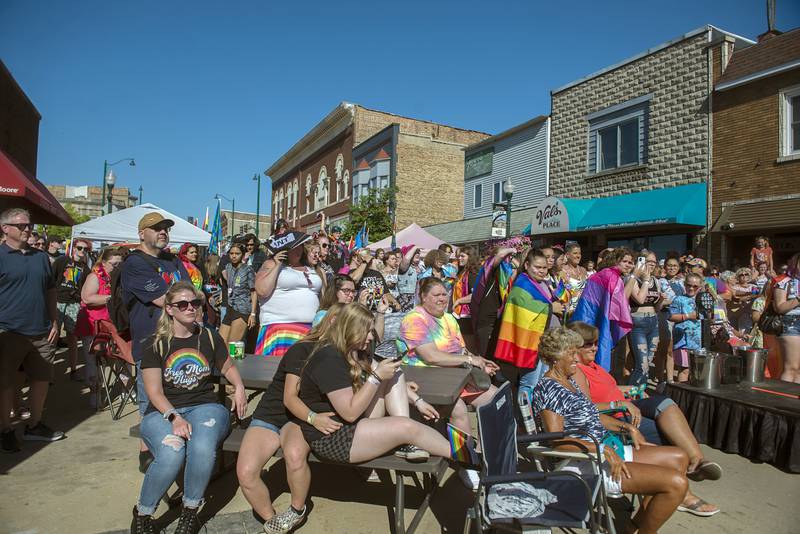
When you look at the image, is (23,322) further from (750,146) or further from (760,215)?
(750,146)

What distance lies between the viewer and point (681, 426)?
3.53 m

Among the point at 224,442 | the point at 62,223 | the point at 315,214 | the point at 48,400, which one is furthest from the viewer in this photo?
the point at 315,214

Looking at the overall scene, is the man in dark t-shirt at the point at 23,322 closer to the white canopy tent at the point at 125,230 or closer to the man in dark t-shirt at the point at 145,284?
the man in dark t-shirt at the point at 145,284

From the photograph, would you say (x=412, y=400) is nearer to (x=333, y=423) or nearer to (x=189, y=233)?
(x=333, y=423)

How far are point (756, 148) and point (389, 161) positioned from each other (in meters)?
18.2

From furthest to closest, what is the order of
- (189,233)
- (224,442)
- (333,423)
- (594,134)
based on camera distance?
(594,134) < (189,233) < (224,442) < (333,423)

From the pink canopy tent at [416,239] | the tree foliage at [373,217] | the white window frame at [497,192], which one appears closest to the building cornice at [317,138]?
the tree foliage at [373,217]

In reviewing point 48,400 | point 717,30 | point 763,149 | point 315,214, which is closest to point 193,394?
point 48,400

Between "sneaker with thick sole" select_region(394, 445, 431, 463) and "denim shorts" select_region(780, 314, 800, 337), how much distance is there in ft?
14.8

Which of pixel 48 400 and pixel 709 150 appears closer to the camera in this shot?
pixel 48 400

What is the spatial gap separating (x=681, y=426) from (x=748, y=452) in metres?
1.50

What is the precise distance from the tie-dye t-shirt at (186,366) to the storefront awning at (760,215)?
11434mm

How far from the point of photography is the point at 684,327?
21.9 ft

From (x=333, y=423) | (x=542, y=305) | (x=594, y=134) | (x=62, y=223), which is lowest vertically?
(x=333, y=423)
